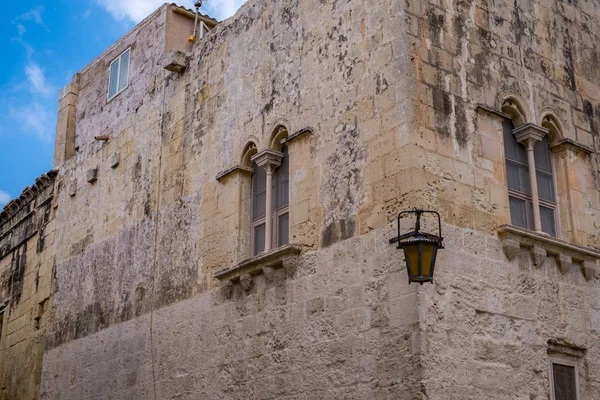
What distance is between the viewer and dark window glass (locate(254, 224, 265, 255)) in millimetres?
10133

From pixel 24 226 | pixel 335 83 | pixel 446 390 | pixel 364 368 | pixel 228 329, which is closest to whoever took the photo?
pixel 446 390

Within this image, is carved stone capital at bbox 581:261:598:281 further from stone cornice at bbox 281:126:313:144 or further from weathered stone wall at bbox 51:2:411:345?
stone cornice at bbox 281:126:313:144

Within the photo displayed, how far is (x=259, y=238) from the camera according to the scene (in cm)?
1022

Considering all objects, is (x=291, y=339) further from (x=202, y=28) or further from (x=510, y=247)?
(x=202, y=28)

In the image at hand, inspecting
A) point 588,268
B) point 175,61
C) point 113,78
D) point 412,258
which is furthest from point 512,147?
point 113,78

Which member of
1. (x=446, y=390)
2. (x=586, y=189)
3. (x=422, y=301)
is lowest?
(x=446, y=390)

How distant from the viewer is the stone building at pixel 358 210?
26.9 feet

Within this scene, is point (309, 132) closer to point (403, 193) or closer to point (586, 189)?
point (403, 193)

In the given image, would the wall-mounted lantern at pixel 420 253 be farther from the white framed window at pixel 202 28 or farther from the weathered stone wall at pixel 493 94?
the white framed window at pixel 202 28

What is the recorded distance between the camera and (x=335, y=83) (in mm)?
9375

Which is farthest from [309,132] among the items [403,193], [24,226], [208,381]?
[24,226]

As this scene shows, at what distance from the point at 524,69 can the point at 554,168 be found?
1172 mm

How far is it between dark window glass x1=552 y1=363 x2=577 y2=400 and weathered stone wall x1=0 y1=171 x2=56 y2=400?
28.2ft

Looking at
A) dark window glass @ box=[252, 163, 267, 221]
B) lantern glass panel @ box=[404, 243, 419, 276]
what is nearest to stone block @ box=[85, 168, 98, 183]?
dark window glass @ box=[252, 163, 267, 221]
